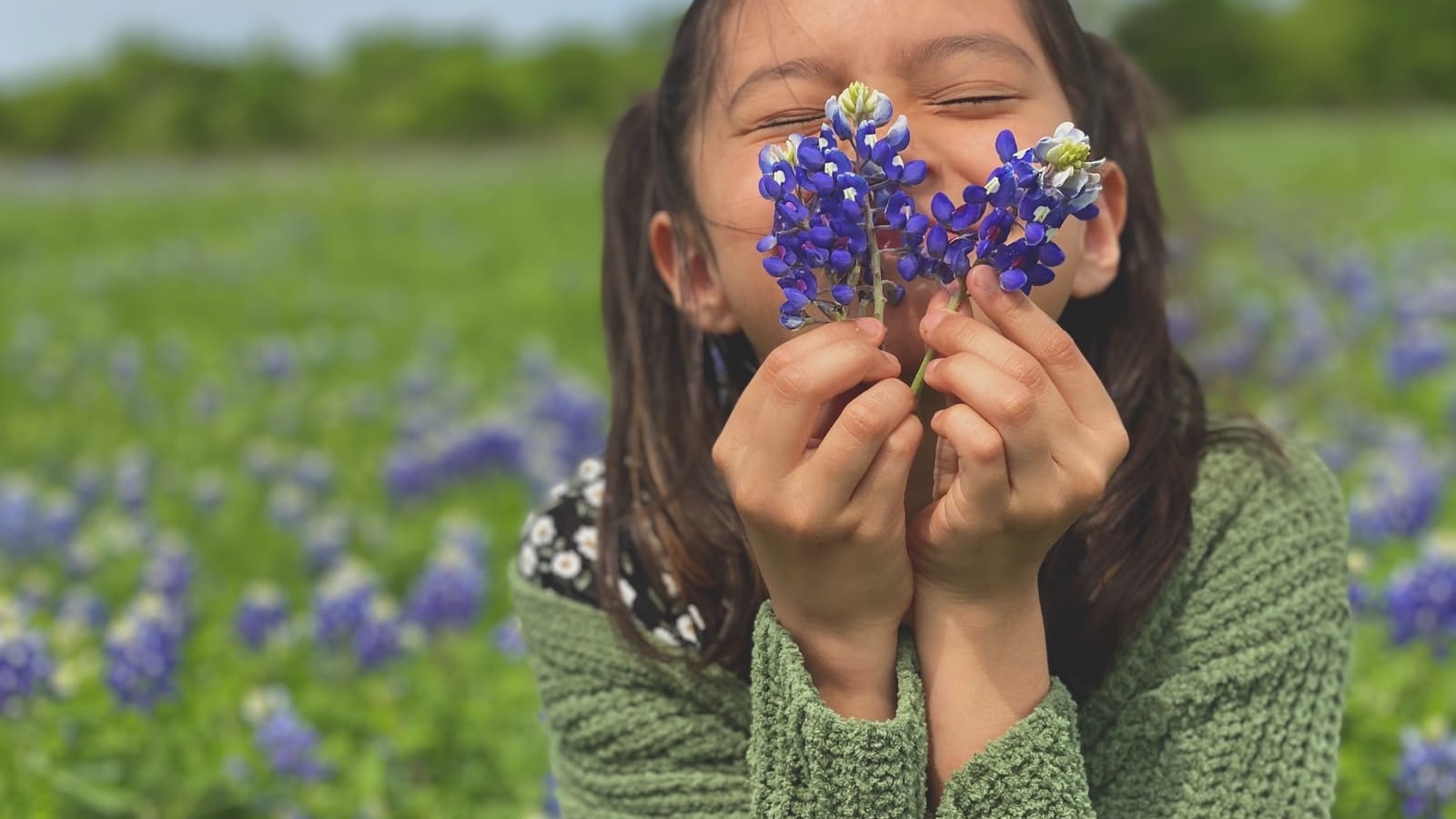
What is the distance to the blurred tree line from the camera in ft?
169

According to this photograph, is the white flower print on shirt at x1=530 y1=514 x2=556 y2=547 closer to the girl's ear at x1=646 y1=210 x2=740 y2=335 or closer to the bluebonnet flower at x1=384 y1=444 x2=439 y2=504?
the girl's ear at x1=646 y1=210 x2=740 y2=335

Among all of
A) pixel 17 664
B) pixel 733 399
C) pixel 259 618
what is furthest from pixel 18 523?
pixel 733 399

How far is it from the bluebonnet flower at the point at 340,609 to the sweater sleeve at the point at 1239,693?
2.06m

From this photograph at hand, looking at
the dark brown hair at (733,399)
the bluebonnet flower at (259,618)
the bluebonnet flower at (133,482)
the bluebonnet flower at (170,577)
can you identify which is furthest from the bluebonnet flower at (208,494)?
the dark brown hair at (733,399)

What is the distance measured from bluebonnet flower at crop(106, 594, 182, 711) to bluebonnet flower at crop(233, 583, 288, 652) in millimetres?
528

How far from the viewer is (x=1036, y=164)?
1.32 metres

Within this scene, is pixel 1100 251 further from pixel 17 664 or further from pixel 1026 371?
pixel 17 664

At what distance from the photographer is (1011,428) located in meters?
1.38

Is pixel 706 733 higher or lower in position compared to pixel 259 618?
higher

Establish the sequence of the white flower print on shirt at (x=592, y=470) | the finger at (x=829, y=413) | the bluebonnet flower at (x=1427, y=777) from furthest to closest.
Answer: the bluebonnet flower at (x=1427, y=777)
the white flower print on shirt at (x=592, y=470)
the finger at (x=829, y=413)

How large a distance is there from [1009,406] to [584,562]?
94 cm

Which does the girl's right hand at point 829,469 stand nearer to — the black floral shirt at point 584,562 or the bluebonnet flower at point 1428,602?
the black floral shirt at point 584,562

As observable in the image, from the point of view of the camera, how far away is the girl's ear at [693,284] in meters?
1.93

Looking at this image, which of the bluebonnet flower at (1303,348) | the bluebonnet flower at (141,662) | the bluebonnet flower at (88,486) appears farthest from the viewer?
the bluebonnet flower at (1303,348)
